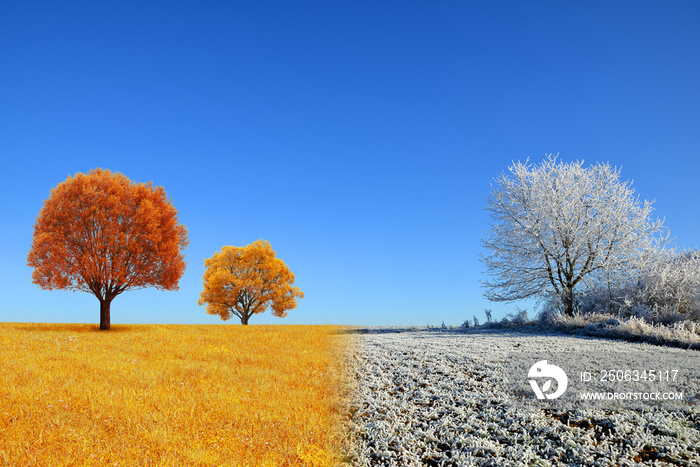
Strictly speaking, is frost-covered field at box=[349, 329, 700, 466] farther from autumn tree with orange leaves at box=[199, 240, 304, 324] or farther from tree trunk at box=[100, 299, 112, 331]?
autumn tree with orange leaves at box=[199, 240, 304, 324]

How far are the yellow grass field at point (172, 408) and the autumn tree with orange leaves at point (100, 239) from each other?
407 inches

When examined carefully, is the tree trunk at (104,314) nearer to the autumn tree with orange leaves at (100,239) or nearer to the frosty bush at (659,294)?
the autumn tree with orange leaves at (100,239)

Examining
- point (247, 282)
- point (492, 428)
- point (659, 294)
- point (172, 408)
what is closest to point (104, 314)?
point (247, 282)

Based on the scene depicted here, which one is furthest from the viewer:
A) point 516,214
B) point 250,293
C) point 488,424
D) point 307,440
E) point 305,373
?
point 250,293

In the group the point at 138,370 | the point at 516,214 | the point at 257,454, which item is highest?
the point at 516,214

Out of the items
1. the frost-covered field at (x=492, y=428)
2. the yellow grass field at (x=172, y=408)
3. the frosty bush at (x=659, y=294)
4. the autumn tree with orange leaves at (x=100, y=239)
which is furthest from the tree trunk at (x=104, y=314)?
the frosty bush at (x=659, y=294)

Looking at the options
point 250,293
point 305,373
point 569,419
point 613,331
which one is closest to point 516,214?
point 613,331

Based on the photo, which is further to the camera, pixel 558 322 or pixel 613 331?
pixel 558 322

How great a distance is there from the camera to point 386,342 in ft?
39.1

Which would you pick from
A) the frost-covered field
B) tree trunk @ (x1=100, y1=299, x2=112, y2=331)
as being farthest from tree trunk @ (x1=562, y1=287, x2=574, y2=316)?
tree trunk @ (x1=100, y1=299, x2=112, y2=331)

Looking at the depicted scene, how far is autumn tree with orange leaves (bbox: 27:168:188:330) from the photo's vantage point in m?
22.5

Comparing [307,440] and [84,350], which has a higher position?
[84,350]

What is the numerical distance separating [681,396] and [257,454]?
6052mm

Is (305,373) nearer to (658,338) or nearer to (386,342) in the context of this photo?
(386,342)
